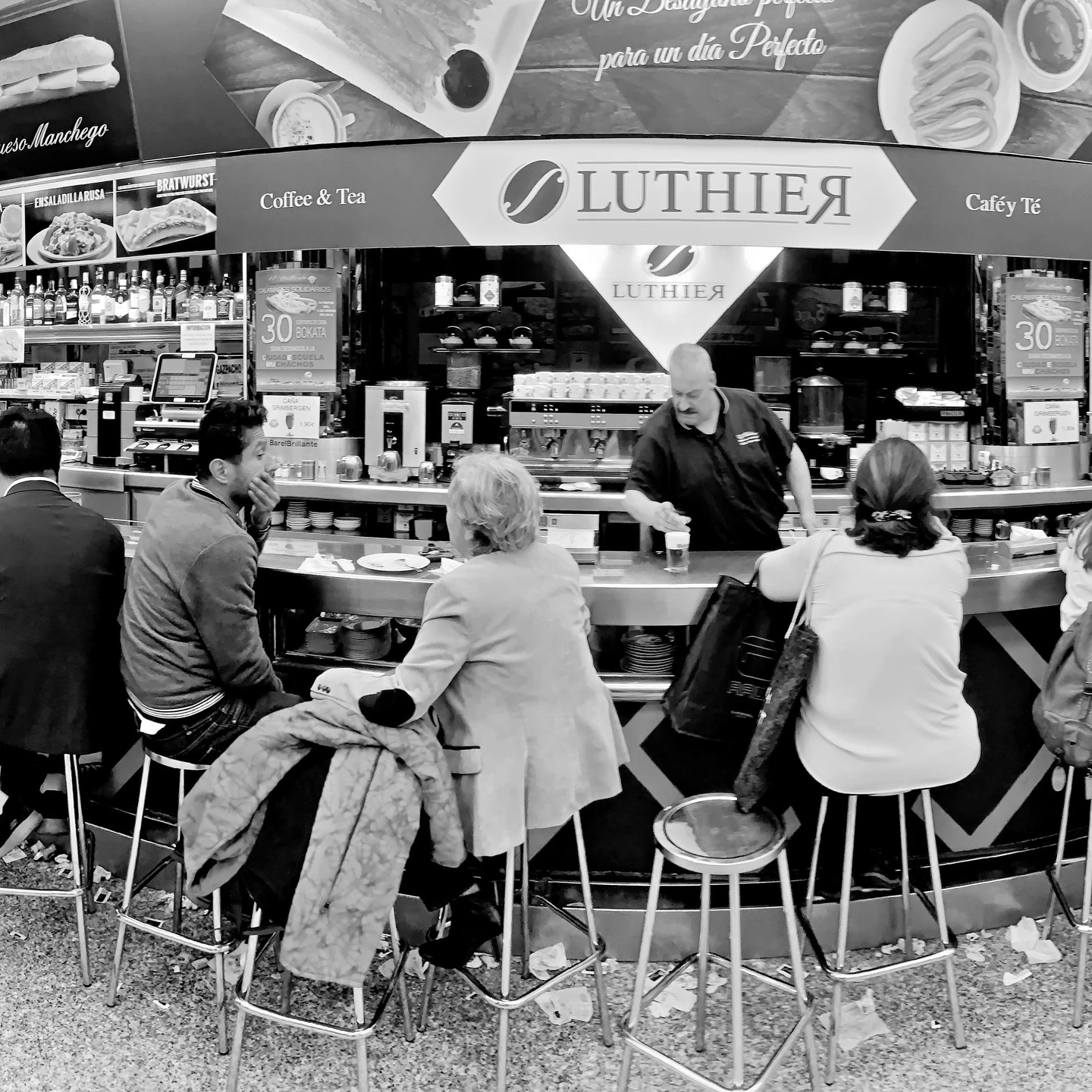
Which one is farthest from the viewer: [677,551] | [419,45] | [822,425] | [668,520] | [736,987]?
[822,425]

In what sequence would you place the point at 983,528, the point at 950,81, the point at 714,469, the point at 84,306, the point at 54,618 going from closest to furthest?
the point at 54,618 → the point at 714,469 → the point at 950,81 → the point at 983,528 → the point at 84,306

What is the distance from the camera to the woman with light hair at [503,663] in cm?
212

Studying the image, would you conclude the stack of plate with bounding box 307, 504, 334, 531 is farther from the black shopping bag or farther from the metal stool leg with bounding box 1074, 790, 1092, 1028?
the metal stool leg with bounding box 1074, 790, 1092, 1028

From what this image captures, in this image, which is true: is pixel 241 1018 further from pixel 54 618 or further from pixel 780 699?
pixel 780 699

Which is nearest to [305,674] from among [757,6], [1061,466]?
[757,6]

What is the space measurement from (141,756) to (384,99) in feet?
14.1

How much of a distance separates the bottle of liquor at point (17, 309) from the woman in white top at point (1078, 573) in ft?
24.1

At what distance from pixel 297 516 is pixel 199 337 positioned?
139 centimetres

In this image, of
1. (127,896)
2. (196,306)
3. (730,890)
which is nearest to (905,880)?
(730,890)

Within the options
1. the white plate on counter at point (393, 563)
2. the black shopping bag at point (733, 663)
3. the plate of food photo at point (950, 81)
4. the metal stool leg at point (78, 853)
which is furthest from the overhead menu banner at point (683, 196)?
the metal stool leg at point (78, 853)

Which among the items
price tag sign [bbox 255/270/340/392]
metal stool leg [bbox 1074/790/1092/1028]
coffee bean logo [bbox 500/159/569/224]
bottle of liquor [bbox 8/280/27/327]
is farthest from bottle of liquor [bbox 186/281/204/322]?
metal stool leg [bbox 1074/790/1092/1028]

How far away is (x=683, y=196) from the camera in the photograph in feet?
17.7

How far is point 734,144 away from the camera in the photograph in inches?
215

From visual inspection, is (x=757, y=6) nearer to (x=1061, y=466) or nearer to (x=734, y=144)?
(x=734, y=144)
